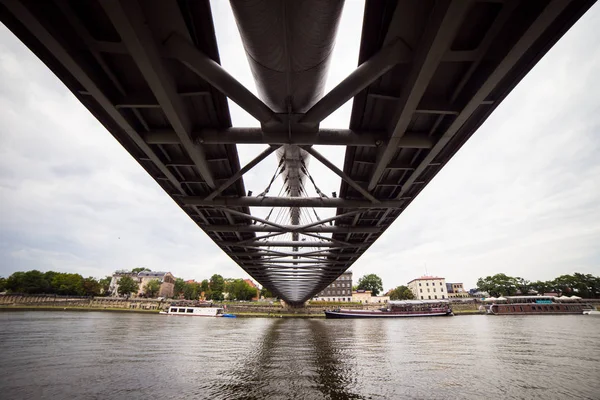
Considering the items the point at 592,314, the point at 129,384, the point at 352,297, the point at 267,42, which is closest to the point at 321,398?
the point at 129,384

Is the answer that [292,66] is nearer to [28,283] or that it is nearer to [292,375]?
[292,375]

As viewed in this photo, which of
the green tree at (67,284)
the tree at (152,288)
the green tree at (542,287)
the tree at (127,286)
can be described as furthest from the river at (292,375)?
the green tree at (542,287)

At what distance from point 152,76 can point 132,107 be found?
60.9 inches

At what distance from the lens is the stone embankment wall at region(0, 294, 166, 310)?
6832 cm

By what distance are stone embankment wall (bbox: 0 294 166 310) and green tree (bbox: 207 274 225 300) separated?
90.2 ft

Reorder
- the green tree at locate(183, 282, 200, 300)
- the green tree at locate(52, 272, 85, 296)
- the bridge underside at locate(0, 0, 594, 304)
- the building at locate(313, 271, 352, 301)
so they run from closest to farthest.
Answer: the bridge underside at locate(0, 0, 594, 304), the green tree at locate(52, 272, 85, 296), the building at locate(313, 271, 352, 301), the green tree at locate(183, 282, 200, 300)

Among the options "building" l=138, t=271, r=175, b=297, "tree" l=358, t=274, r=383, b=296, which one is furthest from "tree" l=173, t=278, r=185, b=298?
"tree" l=358, t=274, r=383, b=296

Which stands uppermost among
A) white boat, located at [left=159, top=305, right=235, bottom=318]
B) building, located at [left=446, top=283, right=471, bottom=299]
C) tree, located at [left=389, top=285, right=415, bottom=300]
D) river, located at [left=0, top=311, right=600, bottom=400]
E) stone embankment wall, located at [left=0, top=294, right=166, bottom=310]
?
building, located at [left=446, top=283, right=471, bottom=299]

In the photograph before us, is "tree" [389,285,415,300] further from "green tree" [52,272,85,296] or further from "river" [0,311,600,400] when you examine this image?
"green tree" [52,272,85,296]

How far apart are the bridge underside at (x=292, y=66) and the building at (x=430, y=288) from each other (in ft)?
404

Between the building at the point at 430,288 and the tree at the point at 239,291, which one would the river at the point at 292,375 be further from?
the building at the point at 430,288

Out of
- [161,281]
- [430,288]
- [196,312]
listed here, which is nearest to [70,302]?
[196,312]

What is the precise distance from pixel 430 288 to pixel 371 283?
23.1 metres

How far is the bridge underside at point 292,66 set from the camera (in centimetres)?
392
